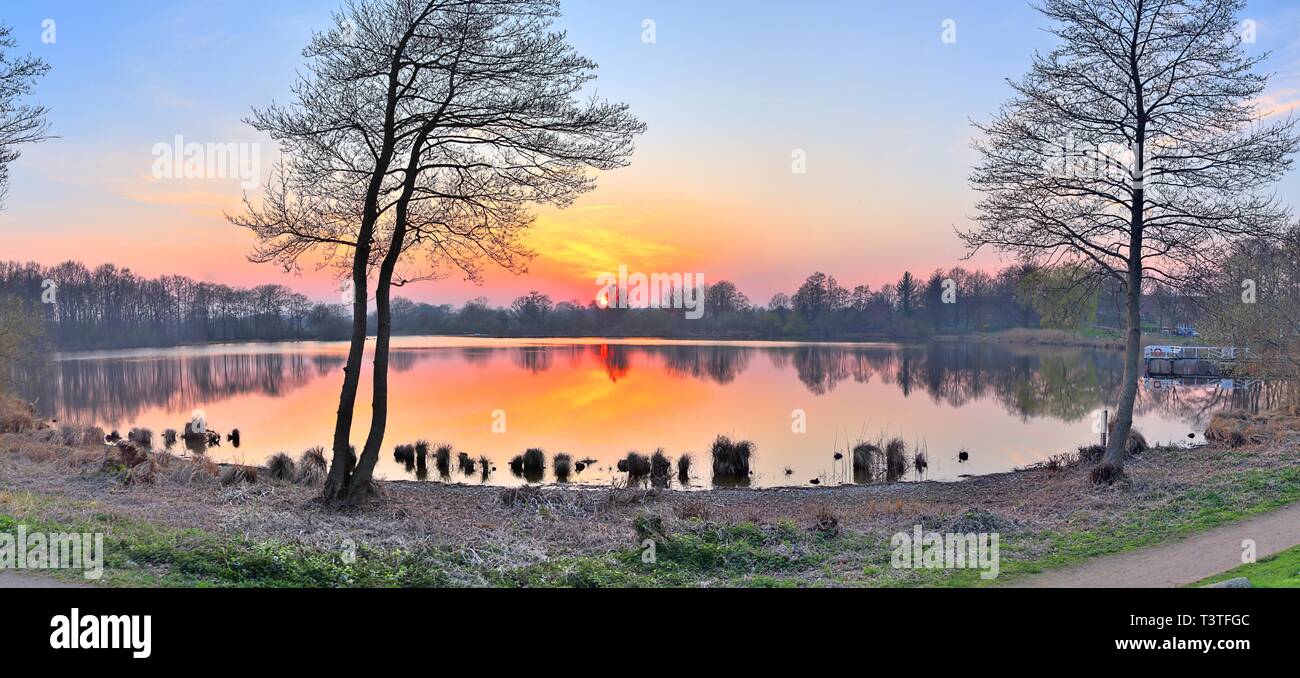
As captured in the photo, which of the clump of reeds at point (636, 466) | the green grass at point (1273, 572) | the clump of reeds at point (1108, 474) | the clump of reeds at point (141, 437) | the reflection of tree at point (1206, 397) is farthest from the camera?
the reflection of tree at point (1206, 397)

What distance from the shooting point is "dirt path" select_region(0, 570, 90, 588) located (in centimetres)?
687

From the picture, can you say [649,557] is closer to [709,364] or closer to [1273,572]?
[1273,572]

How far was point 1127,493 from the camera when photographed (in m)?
13.6

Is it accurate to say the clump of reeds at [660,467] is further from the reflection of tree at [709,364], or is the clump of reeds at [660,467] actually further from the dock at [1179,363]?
the dock at [1179,363]

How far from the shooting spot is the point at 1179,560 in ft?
30.0

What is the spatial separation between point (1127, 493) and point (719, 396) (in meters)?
29.3

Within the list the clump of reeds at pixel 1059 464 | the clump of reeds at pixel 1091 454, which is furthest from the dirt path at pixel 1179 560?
the clump of reeds at pixel 1059 464

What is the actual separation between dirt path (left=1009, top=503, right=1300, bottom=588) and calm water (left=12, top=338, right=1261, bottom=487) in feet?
37.3

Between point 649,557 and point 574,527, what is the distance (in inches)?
117

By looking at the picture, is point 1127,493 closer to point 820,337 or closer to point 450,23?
point 450,23

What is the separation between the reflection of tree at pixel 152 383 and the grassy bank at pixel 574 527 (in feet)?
82.9

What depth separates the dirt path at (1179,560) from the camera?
841 cm
